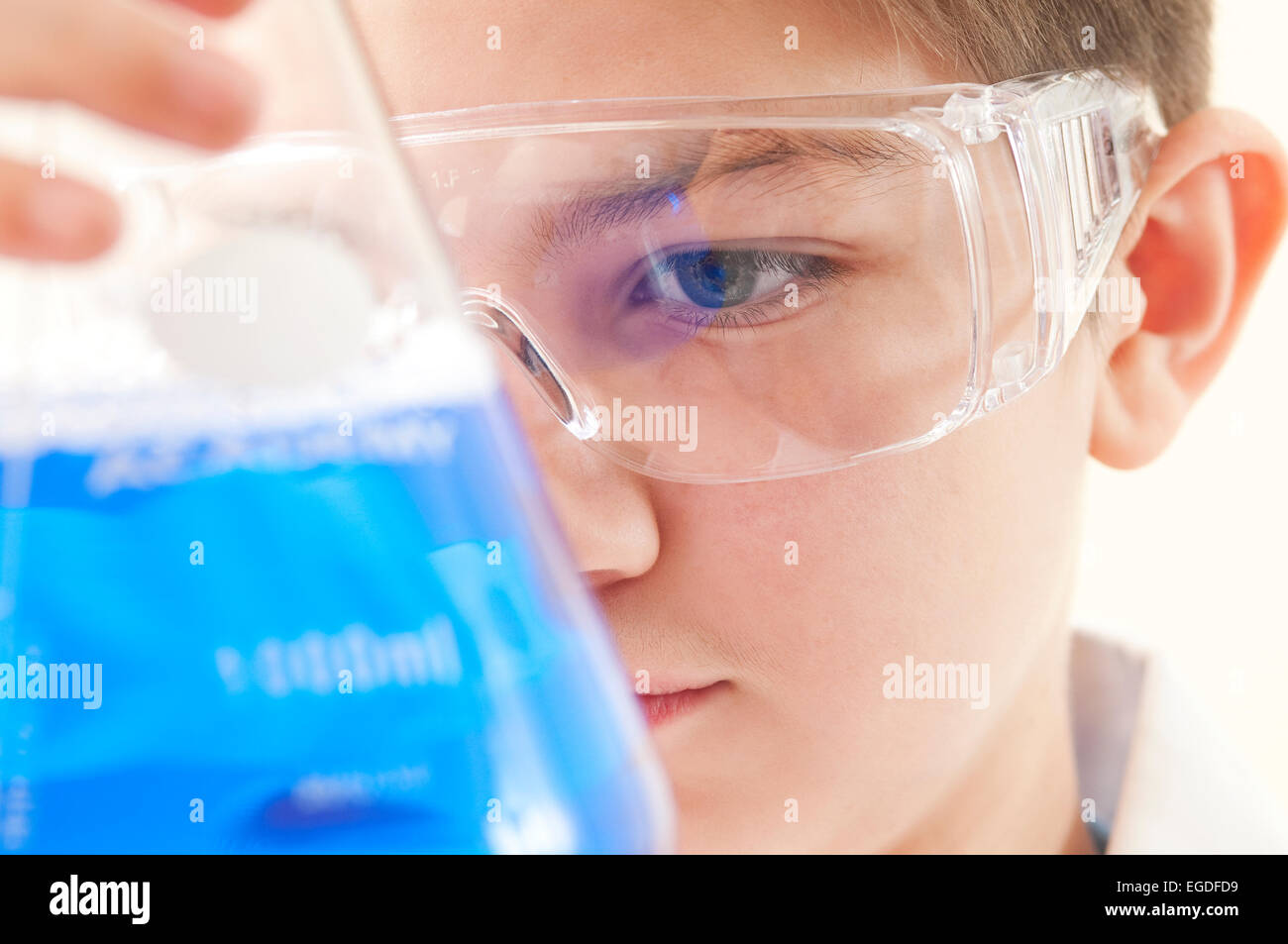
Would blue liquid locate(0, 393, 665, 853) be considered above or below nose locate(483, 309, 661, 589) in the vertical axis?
below

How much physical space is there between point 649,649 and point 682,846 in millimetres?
173

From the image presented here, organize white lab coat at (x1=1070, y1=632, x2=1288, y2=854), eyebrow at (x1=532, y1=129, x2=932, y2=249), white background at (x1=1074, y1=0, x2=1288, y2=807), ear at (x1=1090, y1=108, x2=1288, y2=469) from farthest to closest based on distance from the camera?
white background at (x1=1074, y1=0, x2=1288, y2=807)
white lab coat at (x1=1070, y1=632, x2=1288, y2=854)
ear at (x1=1090, y1=108, x2=1288, y2=469)
eyebrow at (x1=532, y1=129, x2=932, y2=249)

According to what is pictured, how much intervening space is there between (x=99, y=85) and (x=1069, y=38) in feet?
2.08

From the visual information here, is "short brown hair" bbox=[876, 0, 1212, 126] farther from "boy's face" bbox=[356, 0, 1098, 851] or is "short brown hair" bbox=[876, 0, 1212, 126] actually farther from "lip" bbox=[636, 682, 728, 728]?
"lip" bbox=[636, 682, 728, 728]

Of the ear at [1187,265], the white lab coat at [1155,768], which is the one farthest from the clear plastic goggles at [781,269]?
the white lab coat at [1155,768]

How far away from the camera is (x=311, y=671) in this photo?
40cm

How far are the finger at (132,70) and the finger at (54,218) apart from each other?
4 cm

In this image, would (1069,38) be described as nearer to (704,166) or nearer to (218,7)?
(704,166)

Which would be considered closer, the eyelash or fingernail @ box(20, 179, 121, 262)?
fingernail @ box(20, 179, 121, 262)

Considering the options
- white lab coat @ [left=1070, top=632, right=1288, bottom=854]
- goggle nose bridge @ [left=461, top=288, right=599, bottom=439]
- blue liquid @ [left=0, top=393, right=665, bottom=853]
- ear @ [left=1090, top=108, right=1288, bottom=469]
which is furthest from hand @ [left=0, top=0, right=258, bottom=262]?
white lab coat @ [left=1070, top=632, right=1288, bottom=854]

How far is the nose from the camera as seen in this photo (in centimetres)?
65

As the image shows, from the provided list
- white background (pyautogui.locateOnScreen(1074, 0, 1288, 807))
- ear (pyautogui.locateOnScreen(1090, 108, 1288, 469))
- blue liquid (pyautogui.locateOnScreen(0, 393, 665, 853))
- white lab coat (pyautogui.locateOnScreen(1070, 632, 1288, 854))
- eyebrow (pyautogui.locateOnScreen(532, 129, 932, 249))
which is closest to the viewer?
blue liquid (pyautogui.locateOnScreen(0, 393, 665, 853))

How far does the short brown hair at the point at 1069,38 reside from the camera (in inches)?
27.2
